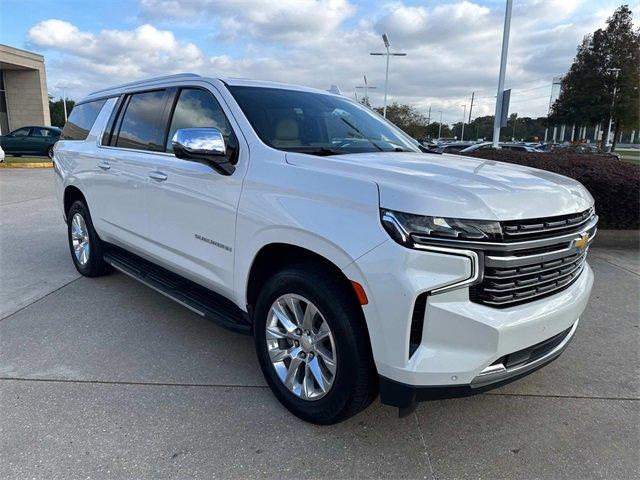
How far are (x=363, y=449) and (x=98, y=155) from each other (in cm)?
364

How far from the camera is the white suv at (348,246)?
2131 mm

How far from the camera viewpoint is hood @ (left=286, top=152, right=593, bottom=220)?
2.14 meters

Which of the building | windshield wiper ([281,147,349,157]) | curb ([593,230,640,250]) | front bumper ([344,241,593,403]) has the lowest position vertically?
curb ([593,230,640,250])

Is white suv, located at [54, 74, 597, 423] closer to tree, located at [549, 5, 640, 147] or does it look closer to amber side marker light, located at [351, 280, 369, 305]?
amber side marker light, located at [351, 280, 369, 305]

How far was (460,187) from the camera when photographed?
225cm

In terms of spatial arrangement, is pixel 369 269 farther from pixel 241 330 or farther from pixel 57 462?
pixel 57 462

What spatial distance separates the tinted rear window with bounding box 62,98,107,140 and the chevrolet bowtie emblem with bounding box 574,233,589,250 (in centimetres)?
442

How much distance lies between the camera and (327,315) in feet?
7.91

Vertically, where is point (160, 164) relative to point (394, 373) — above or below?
above

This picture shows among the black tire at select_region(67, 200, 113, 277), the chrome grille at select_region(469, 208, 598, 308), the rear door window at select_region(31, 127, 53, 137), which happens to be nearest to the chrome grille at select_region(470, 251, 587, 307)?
the chrome grille at select_region(469, 208, 598, 308)

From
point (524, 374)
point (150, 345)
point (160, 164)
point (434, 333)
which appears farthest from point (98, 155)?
point (524, 374)

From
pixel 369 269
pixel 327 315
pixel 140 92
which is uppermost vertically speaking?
pixel 140 92

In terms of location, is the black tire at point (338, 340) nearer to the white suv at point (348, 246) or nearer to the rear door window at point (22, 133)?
the white suv at point (348, 246)

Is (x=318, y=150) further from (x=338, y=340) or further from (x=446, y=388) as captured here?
(x=446, y=388)
